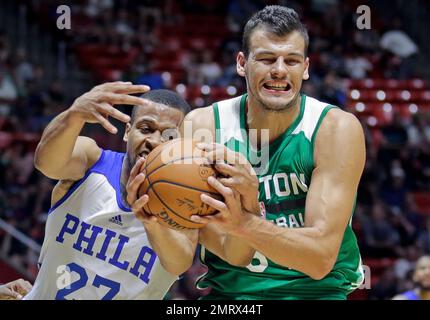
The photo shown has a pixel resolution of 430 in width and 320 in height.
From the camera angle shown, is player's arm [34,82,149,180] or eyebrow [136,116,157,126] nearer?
player's arm [34,82,149,180]

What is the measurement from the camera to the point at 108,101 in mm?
3383

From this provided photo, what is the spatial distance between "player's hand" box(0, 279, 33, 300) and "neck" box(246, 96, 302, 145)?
1.46 m

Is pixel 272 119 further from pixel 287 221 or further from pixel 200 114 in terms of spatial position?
pixel 287 221

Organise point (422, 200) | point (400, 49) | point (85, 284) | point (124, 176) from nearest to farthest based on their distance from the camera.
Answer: point (85, 284)
point (124, 176)
point (422, 200)
point (400, 49)

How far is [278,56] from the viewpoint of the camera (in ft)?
11.8

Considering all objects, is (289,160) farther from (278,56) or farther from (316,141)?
(278,56)

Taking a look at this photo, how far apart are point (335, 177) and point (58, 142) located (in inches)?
48.3

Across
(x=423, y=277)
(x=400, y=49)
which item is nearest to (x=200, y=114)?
(x=423, y=277)

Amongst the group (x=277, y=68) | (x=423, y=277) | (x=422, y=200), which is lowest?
(x=422, y=200)

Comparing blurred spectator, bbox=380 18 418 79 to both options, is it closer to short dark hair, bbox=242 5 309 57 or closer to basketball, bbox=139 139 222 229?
short dark hair, bbox=242 5 309 57

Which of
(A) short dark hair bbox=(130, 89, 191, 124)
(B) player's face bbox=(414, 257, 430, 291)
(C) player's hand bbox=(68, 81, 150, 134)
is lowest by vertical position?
(B) player's face bbox=(414, 257, 430, 291)

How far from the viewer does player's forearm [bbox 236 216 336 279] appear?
126 inches

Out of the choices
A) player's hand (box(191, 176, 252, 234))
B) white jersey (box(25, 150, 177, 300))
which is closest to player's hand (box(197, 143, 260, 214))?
player's hand (box(191, 176, 252, 234))

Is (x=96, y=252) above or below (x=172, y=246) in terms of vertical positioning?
below
